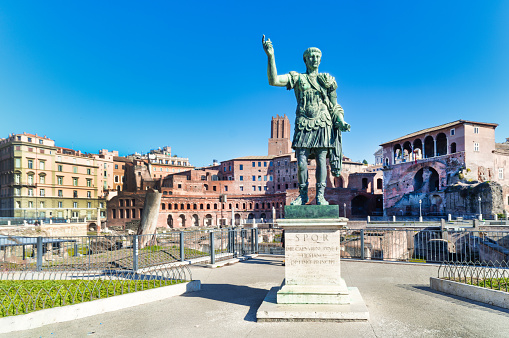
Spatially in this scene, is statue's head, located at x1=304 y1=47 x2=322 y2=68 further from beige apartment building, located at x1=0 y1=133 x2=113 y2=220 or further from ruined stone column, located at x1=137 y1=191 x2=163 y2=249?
beige apartment building, located at x1=0 y1=133 x2=113 y2=220

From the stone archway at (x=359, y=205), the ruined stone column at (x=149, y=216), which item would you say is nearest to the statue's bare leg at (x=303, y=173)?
the ruined stone column at (x=149, y=216)

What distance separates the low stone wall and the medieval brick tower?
317ft

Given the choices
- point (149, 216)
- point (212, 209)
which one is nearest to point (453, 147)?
point (212, 209)

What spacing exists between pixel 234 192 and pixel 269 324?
71579mm

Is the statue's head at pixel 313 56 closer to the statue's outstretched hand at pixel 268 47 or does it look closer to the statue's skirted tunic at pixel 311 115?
the statue's skirted tunic at pixel 311 115

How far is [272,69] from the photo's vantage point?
6.74 m

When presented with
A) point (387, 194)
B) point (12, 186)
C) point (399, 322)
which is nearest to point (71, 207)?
point (12, 186)

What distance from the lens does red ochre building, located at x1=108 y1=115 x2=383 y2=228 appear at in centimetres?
6600

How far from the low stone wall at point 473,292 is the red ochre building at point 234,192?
5195cm

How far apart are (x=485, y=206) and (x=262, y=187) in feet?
150

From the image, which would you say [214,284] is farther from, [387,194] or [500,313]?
[387,194]

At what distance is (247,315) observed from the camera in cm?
591

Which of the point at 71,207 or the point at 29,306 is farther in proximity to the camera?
the point at 71,207

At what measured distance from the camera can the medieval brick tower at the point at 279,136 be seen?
105 m
